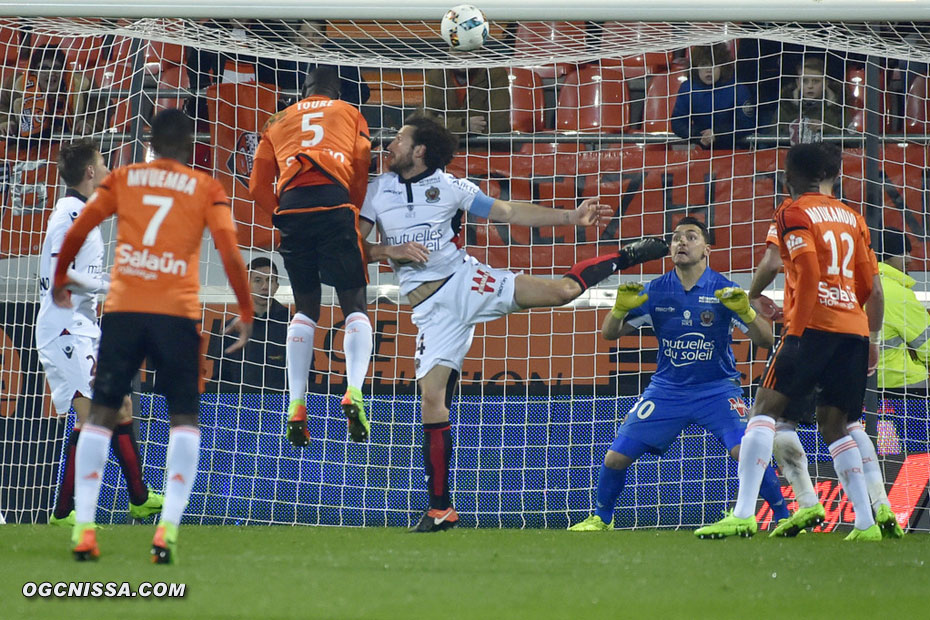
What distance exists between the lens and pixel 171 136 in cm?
469

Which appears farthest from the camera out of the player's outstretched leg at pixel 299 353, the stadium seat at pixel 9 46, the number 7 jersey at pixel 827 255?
the stadium seat at pixel 9 46

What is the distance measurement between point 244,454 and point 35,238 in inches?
98.3

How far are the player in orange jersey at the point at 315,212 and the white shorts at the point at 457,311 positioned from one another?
1.36 ft

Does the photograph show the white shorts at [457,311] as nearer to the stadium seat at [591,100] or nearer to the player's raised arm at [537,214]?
the player's raised arm at [537,214]

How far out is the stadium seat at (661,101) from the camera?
31.3 ft

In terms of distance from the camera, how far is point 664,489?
8.60 meters

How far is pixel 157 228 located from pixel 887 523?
14.2 ft

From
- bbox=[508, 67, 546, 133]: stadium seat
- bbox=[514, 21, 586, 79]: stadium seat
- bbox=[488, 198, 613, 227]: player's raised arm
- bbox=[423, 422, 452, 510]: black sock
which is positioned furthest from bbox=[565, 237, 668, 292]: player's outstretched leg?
bbox=[508, 67, 546, 133]: stadium seat

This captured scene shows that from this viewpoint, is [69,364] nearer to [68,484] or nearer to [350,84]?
[68,484]

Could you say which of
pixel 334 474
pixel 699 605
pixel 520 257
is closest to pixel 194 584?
pixel 699 605

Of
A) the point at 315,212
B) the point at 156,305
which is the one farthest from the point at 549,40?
the point at 156,305

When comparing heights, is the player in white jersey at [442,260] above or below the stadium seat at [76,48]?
below

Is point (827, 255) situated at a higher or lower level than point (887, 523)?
higher

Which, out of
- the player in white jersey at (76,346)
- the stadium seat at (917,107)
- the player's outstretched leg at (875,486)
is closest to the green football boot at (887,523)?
the player's outstretched leg at (875,486)
